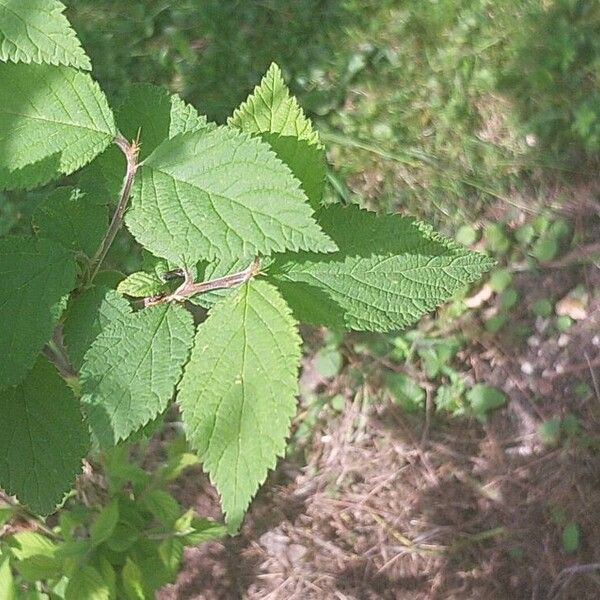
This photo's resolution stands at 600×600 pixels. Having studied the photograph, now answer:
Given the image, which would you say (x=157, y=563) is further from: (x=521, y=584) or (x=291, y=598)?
(x=521, y=584)

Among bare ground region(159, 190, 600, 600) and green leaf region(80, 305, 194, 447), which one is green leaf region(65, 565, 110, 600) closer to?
bare ground region(159, 190, 600, 600)

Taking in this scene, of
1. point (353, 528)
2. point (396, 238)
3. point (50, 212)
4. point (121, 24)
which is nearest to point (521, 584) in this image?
point (353, 528)

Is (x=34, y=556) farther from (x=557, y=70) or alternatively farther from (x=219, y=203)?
(x=557, y=70)

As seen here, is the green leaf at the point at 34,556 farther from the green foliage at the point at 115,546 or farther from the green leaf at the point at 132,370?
the green leaf at the point at 132,370

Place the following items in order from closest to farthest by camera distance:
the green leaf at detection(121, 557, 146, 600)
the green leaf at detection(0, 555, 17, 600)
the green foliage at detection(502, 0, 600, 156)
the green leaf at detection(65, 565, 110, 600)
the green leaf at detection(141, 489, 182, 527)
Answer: the green leaf at detection(0, 555, 17, 600)
the green leaf at detection(65, 565, 110, 600)
the green leaf at detection(121, 557, 146, 600)
the green leaf at detection(141, 489, 182, 527)
the green foliage at detection(502, 0, 600, 156)

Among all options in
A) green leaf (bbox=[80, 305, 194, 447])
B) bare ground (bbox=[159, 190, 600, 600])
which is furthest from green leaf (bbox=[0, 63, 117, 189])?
bare ground (bbox=[159, 190, 600, 600])

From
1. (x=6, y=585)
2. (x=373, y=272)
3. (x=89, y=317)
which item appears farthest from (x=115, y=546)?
(x=373, y=272)
